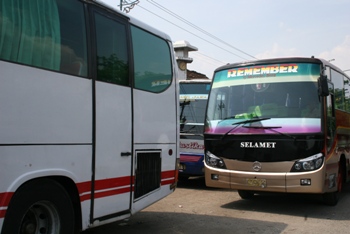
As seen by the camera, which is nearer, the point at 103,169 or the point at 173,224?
the point at 103,169

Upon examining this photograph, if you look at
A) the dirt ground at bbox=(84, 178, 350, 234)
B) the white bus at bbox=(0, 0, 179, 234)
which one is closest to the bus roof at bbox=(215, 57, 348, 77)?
the white bus at bbox=(0, 0, 179, 234)

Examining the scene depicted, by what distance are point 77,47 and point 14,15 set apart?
2.67ft

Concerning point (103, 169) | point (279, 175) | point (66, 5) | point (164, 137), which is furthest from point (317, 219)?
point (66, 5)

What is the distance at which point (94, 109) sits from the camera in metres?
4.13

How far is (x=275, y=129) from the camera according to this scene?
6.76 meters

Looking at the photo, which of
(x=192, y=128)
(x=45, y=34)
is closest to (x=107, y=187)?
(x=45, y=34)

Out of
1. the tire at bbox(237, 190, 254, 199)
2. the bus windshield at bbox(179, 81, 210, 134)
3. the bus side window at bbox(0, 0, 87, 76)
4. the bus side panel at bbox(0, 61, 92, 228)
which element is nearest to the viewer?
the bus side panel at bbox(0, 61, 92, 228)

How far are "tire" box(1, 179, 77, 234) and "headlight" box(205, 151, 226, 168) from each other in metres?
3.80

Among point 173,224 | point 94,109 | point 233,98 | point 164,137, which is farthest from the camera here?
point 233,98

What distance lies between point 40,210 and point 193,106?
6.49 metres

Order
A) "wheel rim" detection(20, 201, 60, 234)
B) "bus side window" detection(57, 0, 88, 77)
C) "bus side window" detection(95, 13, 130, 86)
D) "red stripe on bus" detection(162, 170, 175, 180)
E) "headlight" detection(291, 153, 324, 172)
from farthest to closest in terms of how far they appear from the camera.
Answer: "headlight" detection(291, 153, 324, 172) < "red stripe on bus" detection(162, 170, 175, 180) < "bus side window" detection(95, 13, 130, 86) < "bus side window" detection(57, 0, 88, 77) < "wheel rim" detection(20, 201, 60, 234)

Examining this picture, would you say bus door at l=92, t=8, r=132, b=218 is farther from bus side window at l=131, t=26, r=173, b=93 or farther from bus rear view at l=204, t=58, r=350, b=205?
bus rear view at l=204, t=58, r=350, b=205

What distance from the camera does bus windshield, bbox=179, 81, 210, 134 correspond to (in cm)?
948

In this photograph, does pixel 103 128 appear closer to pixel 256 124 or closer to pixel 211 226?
pixel 211 226
